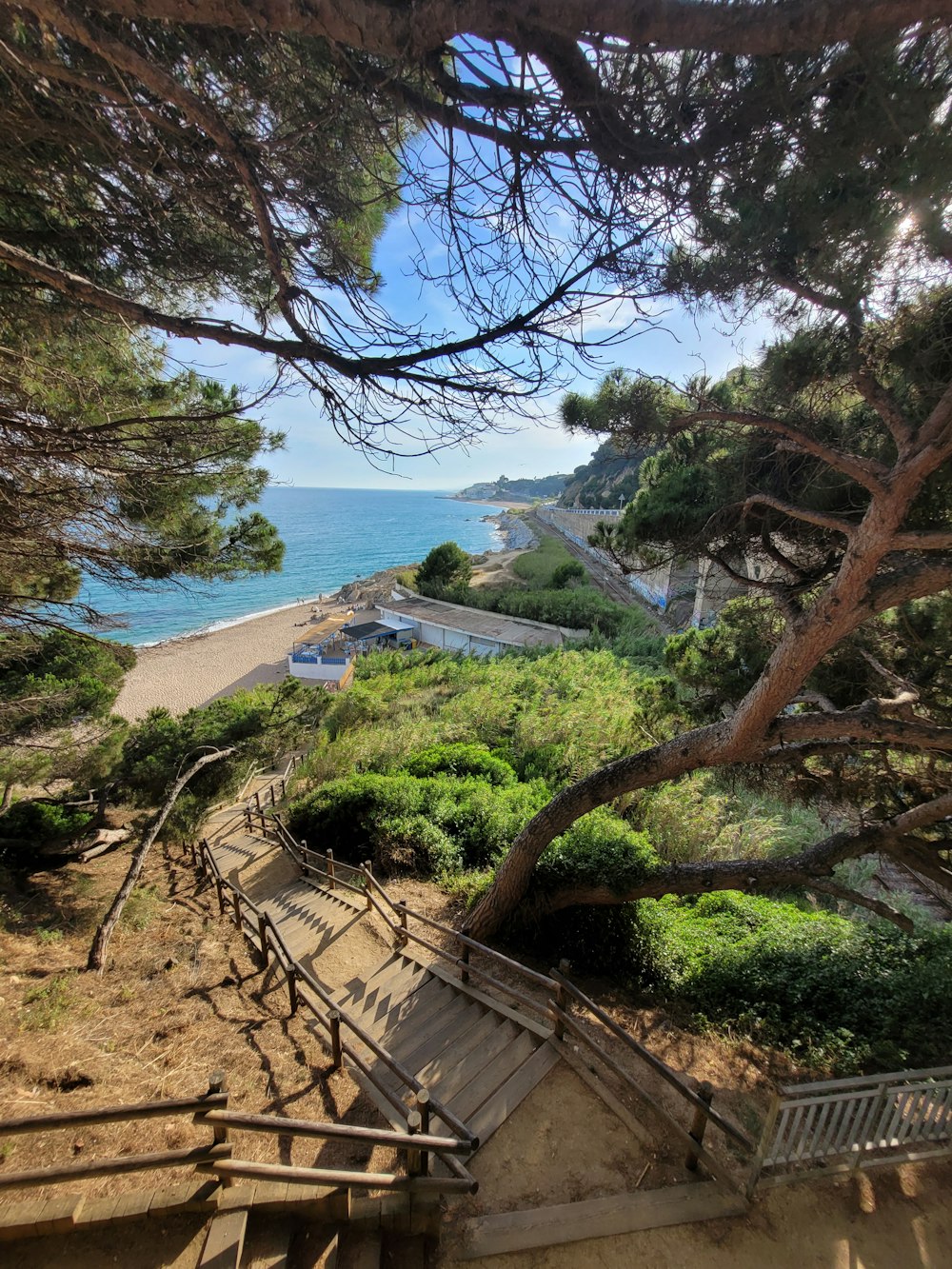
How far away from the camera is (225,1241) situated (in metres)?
2.08

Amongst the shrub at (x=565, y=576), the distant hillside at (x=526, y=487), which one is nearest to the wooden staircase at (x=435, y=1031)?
the shrub at (x=565, y=576)

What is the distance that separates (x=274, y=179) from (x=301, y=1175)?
4.36m

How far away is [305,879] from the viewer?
845 centimetres

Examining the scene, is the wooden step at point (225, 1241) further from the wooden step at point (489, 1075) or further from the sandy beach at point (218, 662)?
the sandy beach at point (218, 662)

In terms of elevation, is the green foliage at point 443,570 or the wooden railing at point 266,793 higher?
the green foliage at point 443,570

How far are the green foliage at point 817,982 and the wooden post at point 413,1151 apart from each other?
373 cm

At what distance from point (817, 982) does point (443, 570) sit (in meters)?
28.5

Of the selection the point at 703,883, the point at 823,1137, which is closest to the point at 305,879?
the point at 703,883

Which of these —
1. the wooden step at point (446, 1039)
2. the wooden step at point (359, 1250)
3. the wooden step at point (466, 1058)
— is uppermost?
the wooden step at point (359, 1250)

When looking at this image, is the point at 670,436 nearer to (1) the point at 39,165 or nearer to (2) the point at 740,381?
(2) the point at 740,381

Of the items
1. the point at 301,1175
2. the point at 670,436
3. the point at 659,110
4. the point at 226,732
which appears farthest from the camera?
the point at 226,732

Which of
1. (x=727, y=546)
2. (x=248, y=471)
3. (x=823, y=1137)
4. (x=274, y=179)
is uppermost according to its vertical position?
(x=274, y=179)

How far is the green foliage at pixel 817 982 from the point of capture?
464 centimetres

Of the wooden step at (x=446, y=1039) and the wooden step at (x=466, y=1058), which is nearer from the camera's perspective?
the wooden step at (x=466, y=1058)
